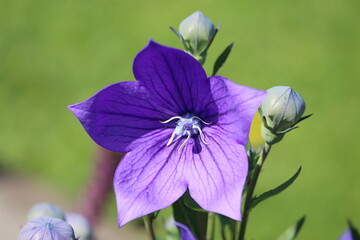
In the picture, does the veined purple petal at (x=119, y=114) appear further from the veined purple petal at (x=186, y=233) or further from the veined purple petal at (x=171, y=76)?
the veined purple petal at (x=186, y=233)

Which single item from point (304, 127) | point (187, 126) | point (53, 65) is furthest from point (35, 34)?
point (187, 126)

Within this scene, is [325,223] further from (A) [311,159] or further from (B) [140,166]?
(B) [140,166]

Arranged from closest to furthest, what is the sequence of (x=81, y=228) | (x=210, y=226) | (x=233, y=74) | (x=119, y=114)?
1. (x=119, y=114)
2. (x=210, y=226)
3. (x=81, y=228)
4. (x=233, y=74)

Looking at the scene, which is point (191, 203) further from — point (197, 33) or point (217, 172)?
point (197, 33)

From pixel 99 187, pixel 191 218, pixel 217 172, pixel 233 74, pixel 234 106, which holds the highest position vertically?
pixel 234 106

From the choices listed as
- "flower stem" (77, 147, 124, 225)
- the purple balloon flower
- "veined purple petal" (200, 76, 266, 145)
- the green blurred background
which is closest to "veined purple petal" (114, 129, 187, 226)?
the purple balloon flower

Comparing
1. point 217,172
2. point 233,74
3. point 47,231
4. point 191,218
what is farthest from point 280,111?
point 233,74

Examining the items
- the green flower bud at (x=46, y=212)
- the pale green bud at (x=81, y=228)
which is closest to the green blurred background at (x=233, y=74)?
the pale green bud at (x=81, y=228)

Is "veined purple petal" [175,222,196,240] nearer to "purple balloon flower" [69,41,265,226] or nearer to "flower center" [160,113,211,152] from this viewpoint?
"purple balloon flower" [69,41,265,226]
